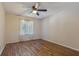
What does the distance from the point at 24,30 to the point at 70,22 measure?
5.06 ft

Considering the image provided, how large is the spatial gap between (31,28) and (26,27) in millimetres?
106

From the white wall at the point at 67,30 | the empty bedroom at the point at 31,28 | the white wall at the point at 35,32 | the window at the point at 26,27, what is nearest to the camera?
the empty bedroom at the point at 31,28

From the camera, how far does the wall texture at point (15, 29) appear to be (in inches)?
56.1

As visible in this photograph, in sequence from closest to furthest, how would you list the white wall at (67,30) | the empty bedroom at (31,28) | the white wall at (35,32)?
the empty bedroom at (31,28) < the white wall at (35,32) < the white wall at (67,30)

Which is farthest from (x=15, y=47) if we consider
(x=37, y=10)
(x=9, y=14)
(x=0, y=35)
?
(x=37, y=10)

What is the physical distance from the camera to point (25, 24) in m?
1.57

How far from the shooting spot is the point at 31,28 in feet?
5.27

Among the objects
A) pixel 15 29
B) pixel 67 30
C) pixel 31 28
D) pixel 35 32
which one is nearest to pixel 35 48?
pixel 35 32

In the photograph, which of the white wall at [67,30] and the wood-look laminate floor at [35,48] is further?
the white wall at [67,30]

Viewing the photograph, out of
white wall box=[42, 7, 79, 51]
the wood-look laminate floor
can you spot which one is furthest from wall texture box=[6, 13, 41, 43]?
white wall box=[42, 7, 79, 51]

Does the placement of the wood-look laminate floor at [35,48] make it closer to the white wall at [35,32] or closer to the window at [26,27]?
the white wall at [35,32]

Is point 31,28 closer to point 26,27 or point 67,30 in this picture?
point 26,27

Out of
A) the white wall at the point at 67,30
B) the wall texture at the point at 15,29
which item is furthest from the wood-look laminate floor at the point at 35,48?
the white wall at the point at 67,30

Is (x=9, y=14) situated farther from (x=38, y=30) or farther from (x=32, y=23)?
(x=38, y=30)
